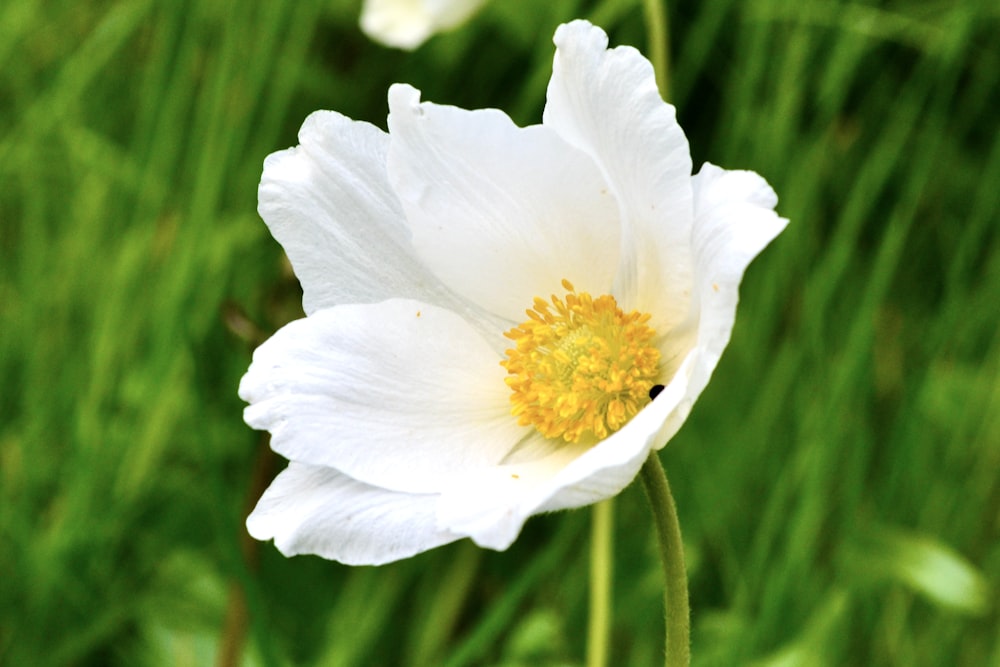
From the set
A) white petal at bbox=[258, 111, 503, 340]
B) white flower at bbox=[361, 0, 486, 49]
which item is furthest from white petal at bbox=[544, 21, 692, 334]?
white flower at bbox=[361, 0, 486, 49]

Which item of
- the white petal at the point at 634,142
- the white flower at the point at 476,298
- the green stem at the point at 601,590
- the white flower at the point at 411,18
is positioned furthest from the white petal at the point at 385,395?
the white flower at the point at 411,18

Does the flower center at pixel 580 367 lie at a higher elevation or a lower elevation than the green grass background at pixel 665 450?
higher

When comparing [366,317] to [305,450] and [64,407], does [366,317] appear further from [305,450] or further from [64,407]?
[64,407]

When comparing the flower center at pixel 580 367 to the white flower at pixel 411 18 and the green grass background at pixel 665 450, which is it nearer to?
the green grass background at pixel 665 450

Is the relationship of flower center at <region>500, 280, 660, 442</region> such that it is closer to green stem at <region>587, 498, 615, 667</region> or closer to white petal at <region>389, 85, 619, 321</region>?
white petal at <region>389, 85, 619, 321</region>

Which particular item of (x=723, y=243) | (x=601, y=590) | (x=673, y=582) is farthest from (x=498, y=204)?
(x=601, y=590)

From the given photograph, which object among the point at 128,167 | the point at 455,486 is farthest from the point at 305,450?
the point at 128,167

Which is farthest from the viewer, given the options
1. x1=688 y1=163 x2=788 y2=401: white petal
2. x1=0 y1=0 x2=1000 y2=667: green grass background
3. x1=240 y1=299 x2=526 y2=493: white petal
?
x1=0 y1=0 x2=1000 y2=667: green grass background
